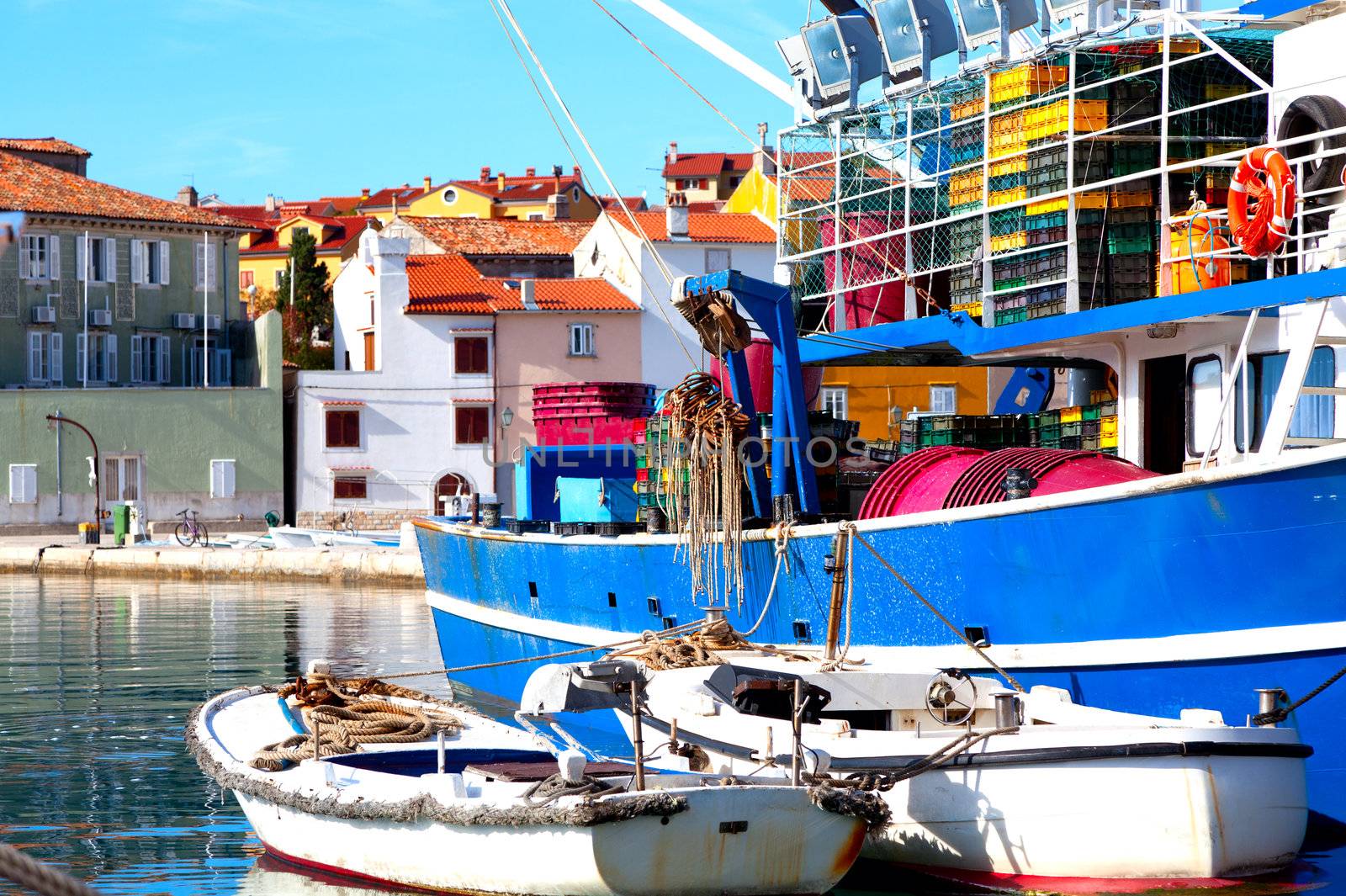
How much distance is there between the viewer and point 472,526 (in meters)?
19.3

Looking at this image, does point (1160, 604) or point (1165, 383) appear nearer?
point (1160, 604)

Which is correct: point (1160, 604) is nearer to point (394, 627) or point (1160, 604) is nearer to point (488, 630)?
point (488, 630)

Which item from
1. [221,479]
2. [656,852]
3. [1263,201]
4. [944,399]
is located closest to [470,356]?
[221,479]

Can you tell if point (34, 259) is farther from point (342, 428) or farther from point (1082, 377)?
point (1082, 377)

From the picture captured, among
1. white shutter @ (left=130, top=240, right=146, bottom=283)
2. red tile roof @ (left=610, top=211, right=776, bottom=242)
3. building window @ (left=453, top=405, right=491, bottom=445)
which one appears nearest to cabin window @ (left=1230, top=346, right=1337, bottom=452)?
building window @ (left=453, top=405, right=491, bottom=445)

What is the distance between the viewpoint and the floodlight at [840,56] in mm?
16297

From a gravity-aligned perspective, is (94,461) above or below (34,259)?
below

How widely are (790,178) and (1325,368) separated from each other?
20.9 ft

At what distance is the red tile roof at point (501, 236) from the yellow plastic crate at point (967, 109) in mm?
43205

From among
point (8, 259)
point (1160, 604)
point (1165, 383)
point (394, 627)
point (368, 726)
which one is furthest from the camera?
point (8, 259)

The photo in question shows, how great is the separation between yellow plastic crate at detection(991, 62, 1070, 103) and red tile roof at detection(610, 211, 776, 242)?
121 ft

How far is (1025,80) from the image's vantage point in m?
13.9

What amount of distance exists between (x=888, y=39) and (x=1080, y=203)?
2957 millimetres

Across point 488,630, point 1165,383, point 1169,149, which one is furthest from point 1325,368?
point 488,630
